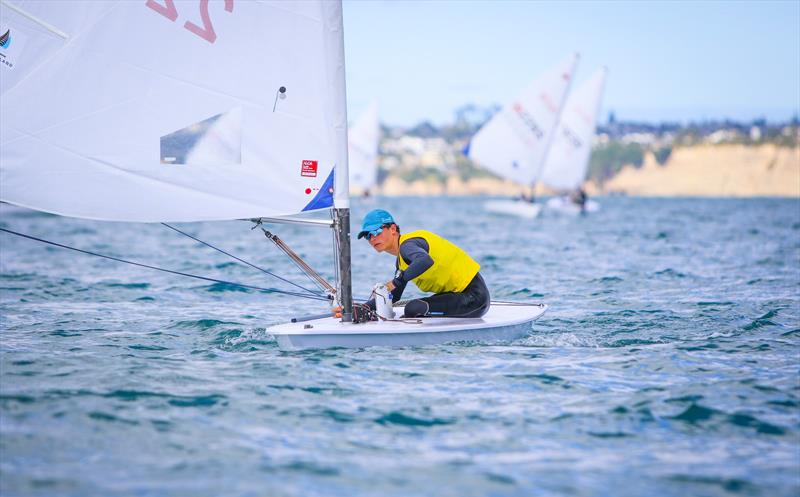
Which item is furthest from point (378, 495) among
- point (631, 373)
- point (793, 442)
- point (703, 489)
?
point (631, 373)

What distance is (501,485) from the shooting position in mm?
4812

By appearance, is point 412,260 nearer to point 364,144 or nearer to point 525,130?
point 525,130

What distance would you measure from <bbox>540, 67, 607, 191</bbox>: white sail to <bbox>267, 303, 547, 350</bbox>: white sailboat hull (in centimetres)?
3337

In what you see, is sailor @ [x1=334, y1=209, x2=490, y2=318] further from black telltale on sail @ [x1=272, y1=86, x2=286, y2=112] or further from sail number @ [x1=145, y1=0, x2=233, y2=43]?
sail number @ [x1=145, y1=0, x2=233, y2=43]

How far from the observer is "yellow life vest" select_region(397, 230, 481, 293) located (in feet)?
26.9

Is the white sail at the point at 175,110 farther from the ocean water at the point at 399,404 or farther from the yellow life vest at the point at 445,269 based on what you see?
the ocean water at the point at 399,404

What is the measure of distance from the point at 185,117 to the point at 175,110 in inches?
3.9

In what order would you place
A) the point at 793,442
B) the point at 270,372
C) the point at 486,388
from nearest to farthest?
the point at 793,442, the point at 486,388, the point at 270,372

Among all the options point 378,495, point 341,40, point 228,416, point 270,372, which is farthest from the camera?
point 341,40

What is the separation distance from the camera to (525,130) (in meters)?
33.8

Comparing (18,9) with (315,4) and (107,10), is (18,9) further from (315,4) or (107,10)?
(315,4)

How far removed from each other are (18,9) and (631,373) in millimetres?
5573

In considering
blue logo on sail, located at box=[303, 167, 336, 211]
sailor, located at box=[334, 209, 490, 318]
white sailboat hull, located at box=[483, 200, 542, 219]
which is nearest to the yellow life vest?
sailor, located at box=[334, 209, 490, 318]

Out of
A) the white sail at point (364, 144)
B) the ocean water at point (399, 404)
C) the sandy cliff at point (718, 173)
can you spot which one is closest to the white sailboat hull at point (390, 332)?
the ocean water at point (399, 404)
